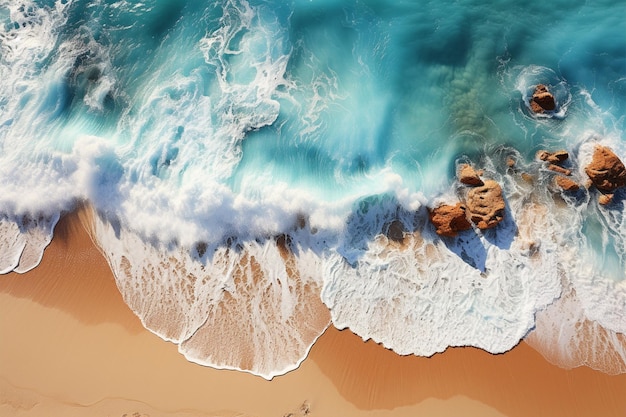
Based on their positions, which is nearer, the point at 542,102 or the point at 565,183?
the point at 565,183

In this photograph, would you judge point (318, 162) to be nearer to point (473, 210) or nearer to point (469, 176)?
point (469, 176)

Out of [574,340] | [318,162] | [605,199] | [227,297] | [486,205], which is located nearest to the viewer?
[574,340]

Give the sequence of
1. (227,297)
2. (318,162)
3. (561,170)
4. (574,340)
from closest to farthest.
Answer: (574,340), (227,297), (561,170), (318,162)

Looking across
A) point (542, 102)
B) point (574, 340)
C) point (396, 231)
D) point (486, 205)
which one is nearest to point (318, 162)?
point (396, 231)

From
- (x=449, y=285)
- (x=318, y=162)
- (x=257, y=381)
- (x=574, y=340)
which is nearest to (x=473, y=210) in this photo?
(x=449, y=285)

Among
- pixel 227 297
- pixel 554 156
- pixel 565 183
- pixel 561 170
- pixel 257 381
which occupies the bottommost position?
pixel 257 381

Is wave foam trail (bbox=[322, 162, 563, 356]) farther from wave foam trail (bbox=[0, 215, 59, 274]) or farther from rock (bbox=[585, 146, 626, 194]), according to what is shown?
wave foam trail (bbox=[0, 215, 59, 274])

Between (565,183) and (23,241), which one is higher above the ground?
(565,183)
